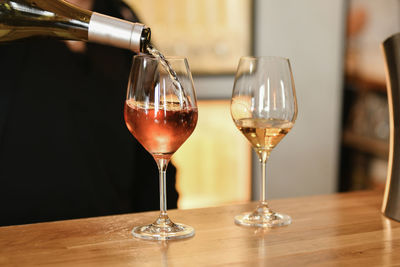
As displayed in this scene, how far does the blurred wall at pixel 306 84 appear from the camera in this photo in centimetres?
262

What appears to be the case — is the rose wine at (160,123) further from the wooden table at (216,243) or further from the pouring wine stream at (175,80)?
the wooden table at (216,243)

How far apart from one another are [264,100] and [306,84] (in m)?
2.05

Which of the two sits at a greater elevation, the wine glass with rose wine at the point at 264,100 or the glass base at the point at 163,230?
the wine glass with rose wine at the point at 264,100

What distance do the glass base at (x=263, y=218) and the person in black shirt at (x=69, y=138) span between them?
387mm

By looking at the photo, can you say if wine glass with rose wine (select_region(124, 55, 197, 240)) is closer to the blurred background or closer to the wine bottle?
the wine bottle

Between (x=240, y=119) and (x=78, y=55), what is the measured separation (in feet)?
2.07

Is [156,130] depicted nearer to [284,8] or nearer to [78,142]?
[78,142]

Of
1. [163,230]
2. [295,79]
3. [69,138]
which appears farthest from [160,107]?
[295,79]

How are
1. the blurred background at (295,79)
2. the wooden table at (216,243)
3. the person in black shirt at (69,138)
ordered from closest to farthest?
the wooden table at (216,243) < the person in black shirt at (69,138) < the blurred background at (295,79)

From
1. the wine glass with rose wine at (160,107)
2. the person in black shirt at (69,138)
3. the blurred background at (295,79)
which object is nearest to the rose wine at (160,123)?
the wine glass with rose wine at (160,107)

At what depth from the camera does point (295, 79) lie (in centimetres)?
271

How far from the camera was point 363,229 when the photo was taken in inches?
28.1

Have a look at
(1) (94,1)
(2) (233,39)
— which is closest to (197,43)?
(2) (233,39)

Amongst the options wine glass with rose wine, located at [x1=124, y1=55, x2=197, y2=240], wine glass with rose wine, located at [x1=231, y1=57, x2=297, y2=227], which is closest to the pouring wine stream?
wine glass with rose wine, located at [x1=124, y1=55, x2=197, y2=240]
